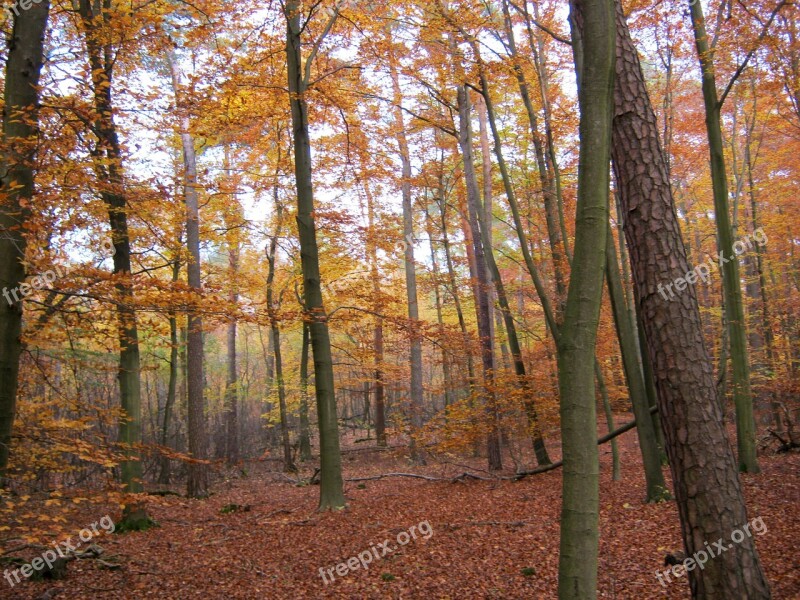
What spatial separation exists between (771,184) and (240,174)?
16.1 m

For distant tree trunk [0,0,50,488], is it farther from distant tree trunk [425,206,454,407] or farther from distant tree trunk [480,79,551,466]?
distant tree trunk [425,206,454,407]

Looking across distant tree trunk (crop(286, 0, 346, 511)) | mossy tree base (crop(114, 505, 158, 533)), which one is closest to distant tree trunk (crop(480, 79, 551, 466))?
distant tree trunk (crop(286, 0, 346, 511))

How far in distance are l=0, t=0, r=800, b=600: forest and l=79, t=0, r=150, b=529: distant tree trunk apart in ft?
0.17

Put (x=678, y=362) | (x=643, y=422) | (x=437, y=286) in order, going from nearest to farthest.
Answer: (x=678, y=362) < (x=643, y=422) < (x=437, y=286)

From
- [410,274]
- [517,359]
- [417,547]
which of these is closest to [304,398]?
[410,274]

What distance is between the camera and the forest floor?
15.8ft

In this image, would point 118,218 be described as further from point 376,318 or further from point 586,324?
point 586,324

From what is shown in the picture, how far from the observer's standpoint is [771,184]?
15.1 meters

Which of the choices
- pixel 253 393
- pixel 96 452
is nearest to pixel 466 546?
pixel 96 452

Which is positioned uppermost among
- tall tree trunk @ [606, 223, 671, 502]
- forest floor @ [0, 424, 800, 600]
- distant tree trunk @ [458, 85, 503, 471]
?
distant tree trunk @ [458, 85, 503, 471]

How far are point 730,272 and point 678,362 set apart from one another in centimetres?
526

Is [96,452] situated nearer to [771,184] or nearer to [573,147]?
[573,147]

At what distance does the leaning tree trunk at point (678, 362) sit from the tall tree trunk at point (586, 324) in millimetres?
1334

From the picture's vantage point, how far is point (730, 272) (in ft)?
24.7
